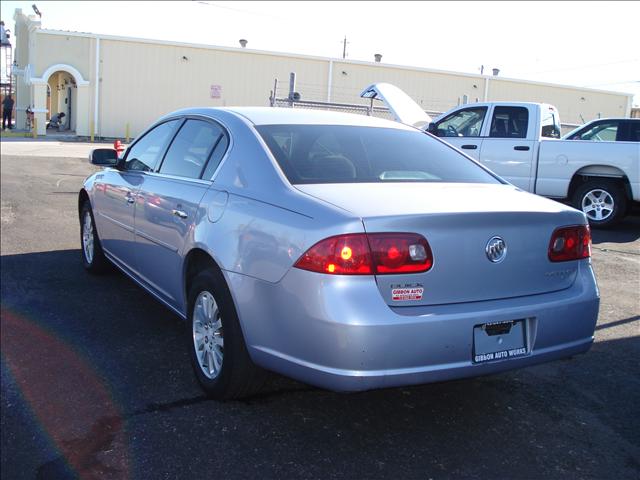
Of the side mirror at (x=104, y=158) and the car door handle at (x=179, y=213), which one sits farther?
the side mirror at (x=104, y=158)

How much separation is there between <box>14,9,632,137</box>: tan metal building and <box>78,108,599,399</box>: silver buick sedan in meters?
27.4

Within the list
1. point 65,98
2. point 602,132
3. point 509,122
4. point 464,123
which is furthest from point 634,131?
point 65,98

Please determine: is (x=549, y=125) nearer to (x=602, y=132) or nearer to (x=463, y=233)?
(x=602, y=132)

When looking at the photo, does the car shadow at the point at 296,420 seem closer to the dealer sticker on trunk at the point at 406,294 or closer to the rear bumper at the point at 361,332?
the rear bumper at the point at 361,332

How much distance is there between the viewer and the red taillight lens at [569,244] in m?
3.40

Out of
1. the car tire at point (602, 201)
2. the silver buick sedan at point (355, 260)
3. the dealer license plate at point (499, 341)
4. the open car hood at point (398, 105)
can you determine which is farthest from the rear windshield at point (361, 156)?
the open car hood at point (398, 105)

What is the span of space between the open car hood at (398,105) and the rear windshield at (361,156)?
7581mm

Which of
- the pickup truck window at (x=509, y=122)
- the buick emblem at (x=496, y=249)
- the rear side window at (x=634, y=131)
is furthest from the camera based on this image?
the pickup truck window at (x=509, y=122)

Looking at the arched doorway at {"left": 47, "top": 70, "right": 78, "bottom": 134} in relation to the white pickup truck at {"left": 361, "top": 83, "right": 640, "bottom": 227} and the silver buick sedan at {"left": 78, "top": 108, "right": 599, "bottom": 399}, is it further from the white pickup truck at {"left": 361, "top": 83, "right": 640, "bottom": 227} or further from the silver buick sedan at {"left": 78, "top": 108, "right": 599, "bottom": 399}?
the silver buick sedan at {"left": 78, "top": 108, "right": 599, "bottom": 399}

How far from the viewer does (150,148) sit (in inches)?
204

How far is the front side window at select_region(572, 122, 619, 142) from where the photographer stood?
10.5m

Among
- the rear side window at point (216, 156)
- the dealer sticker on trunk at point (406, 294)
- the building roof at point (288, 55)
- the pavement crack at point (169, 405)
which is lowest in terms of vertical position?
the pavement crack at point (169, 405)

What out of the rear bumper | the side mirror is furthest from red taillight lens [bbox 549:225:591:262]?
the side mirror

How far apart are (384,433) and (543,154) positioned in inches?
323
